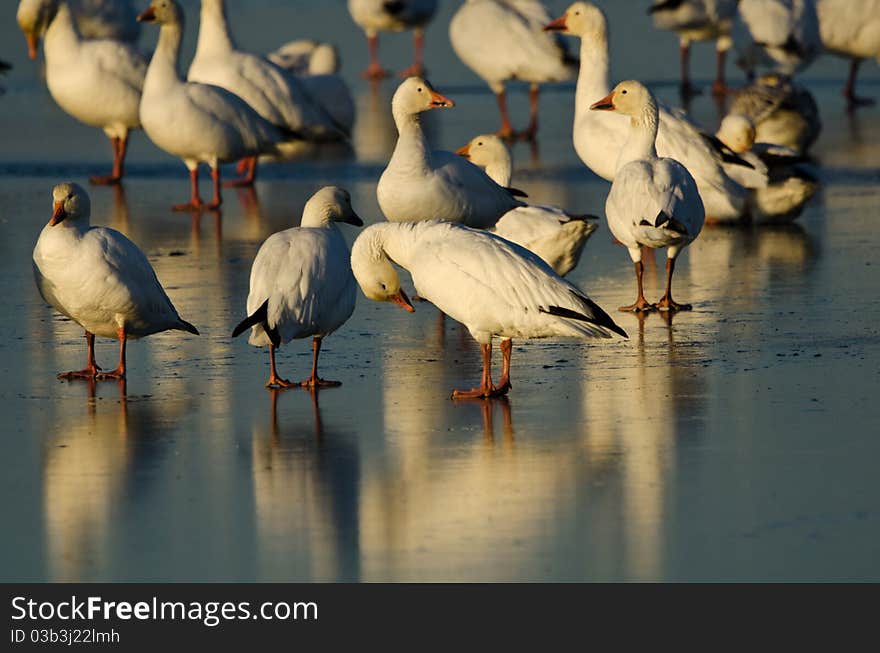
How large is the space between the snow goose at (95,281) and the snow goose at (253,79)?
8.36 meters

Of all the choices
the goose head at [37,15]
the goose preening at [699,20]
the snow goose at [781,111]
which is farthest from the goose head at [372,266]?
the goose preening at [699,20]

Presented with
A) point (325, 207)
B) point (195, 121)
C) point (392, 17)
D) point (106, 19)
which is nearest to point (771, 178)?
point (195, 121)

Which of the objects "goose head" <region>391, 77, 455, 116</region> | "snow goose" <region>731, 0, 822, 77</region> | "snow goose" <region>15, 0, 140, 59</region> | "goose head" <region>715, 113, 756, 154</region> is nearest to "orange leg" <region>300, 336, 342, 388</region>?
"goose head" <region>391, 77, 455, 116</region>

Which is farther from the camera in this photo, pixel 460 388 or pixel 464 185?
pixel 464 185

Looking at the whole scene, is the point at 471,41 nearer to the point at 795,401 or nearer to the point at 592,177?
the point at 592,177

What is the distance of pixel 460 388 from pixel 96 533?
279 centimetres

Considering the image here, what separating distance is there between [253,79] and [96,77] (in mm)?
1532

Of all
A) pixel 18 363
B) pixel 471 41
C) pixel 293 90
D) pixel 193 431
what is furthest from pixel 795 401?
pixel 471 41

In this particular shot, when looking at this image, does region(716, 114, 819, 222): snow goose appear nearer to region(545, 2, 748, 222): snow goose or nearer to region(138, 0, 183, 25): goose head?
region(545, 2, 748, 222): snow goose

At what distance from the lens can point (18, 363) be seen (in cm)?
965

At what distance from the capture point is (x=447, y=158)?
39.3 ft

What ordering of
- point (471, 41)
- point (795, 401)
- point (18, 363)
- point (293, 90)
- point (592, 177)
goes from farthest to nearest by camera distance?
point (471, 41)
point (293, 90)
point (592, 177)
point (18, 363)
point (795, 401)

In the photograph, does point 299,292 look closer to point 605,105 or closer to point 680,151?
point 605,105
